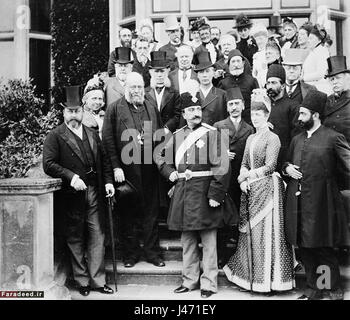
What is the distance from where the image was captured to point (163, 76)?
19.2 ft

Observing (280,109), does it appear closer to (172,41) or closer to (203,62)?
(203,62)

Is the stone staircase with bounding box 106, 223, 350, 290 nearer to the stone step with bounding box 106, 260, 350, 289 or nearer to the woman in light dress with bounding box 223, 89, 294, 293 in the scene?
the stone step with bounding box 106, 260, 350, 289

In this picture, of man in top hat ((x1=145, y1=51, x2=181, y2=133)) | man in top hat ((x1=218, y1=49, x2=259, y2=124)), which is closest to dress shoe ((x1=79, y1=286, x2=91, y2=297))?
man in top hat ((x1=145, y1=51, x2=181, y2=133))

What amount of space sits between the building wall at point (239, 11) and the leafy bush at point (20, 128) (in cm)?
291

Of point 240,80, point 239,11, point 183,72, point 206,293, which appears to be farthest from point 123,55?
point 206,293

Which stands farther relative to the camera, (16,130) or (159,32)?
(159,32)

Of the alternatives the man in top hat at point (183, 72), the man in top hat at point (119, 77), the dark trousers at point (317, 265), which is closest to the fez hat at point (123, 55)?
the man in top hat at point (119, 77)

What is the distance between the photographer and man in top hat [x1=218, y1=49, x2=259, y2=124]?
19.6 feet

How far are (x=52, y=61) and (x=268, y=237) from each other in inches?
194

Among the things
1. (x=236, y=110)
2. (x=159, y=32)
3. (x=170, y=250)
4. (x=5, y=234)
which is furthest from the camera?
(x=159, y=32)

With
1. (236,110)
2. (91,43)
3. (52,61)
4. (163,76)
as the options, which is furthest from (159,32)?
(236,110)

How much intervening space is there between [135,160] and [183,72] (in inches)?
50.4

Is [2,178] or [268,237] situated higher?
[2,178]

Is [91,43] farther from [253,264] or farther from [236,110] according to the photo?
[253,264]
